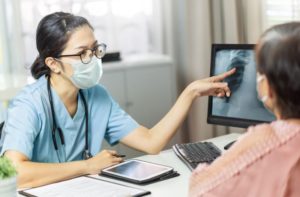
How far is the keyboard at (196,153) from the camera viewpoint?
6.41 feet

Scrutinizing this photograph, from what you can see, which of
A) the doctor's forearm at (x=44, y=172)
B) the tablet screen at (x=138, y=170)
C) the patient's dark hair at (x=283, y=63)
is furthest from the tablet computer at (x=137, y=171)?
the patient's dark hair at (x=283, y=63)

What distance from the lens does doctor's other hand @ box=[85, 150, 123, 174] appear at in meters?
1.88

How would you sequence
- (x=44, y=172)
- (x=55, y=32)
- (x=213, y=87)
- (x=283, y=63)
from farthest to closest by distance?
(x=213, y=87) → (x=55, y=32) → (x=44, y=172) → (x=283, y=63)

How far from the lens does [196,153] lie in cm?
204

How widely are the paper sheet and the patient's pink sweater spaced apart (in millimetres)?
521

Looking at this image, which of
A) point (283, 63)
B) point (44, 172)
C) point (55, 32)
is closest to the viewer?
point (283, 63)

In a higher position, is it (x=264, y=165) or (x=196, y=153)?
(x=264, y=165)

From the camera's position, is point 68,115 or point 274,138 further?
point 68,115

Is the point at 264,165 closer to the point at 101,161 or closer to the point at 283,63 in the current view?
the point at 283,63

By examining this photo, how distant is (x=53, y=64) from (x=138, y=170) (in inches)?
19.3

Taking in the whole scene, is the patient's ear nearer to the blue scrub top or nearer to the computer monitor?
the blue scrub top

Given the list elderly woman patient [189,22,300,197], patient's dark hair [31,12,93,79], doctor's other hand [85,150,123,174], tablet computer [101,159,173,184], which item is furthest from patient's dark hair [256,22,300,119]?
patient's dark hair [31,12,93,79]

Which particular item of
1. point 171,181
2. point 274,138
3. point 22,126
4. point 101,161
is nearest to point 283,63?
point 274,138

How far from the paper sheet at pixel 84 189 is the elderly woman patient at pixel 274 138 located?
1.74 feet
